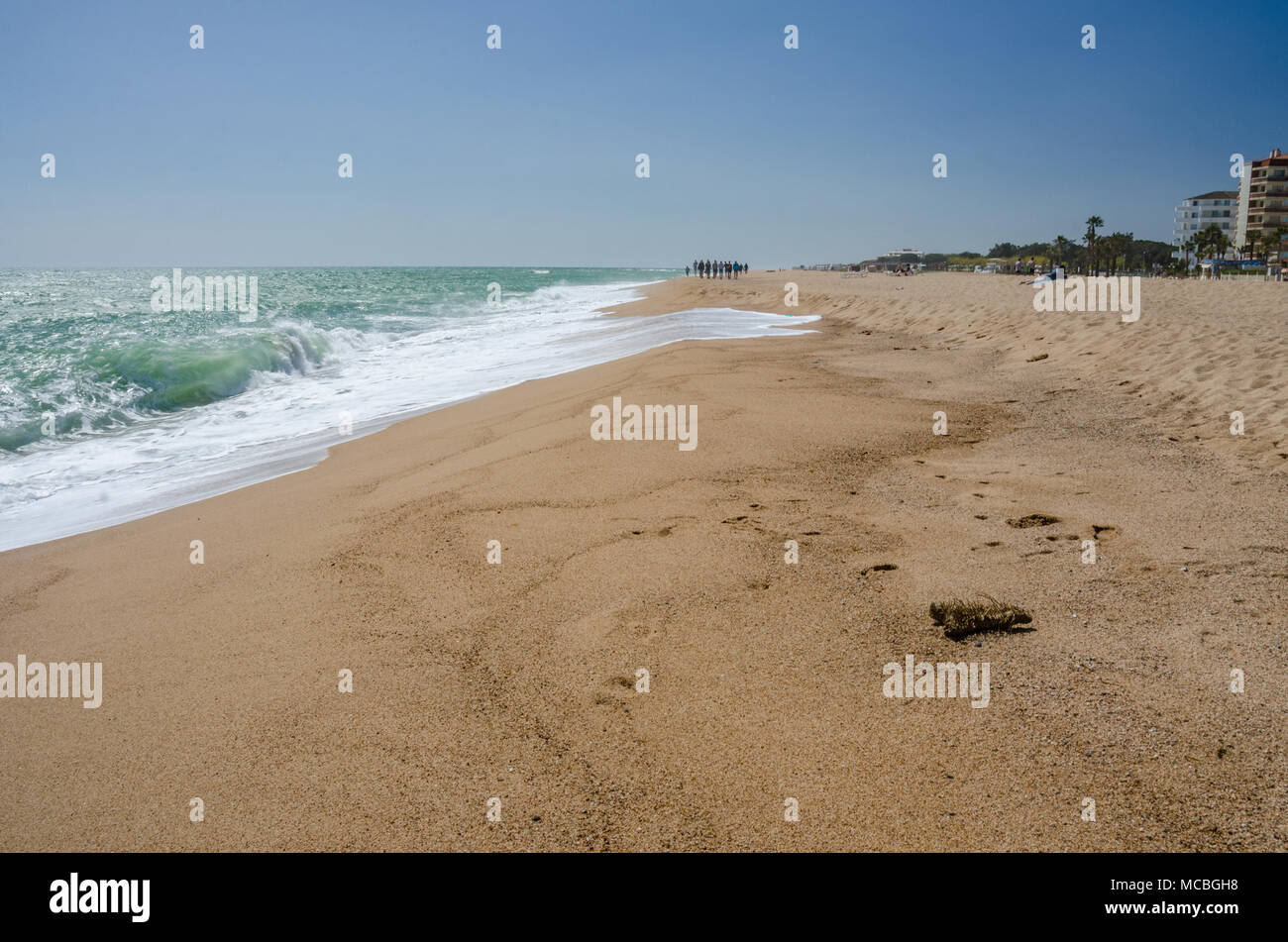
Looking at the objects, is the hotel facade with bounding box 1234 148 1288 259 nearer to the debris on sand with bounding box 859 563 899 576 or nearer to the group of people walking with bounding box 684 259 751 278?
the group of people walking with bounding box 684 259 751 278

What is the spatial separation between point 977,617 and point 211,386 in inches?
554

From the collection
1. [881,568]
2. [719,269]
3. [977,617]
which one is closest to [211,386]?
[881,568]

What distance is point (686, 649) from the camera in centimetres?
319

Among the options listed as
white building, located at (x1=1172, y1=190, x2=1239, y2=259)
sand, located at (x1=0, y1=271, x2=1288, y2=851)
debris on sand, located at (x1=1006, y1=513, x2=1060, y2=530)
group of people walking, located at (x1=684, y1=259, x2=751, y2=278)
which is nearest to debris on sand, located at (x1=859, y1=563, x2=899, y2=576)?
sand, located at (x1=0, y1=271, x2=1288, y2=851)

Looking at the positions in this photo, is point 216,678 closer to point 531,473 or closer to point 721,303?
point 531,473

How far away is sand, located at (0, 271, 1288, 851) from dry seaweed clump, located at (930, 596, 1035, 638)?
7 cm

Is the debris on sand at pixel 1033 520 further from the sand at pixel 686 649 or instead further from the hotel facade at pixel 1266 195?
the hotel facade at pixel 1266 195

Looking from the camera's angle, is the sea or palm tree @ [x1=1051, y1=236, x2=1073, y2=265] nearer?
the sea

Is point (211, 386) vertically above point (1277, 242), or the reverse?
point (1277, 242)

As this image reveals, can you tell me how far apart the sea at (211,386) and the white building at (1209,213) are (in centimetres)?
10592

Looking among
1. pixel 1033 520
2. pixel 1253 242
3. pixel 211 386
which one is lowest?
pixel 1033 520

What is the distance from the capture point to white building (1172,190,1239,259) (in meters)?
96.2

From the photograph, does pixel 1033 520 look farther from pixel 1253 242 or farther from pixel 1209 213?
pixel 1209 213

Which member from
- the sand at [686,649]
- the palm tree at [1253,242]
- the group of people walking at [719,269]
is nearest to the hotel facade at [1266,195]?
the palm tree at [1253,242]
